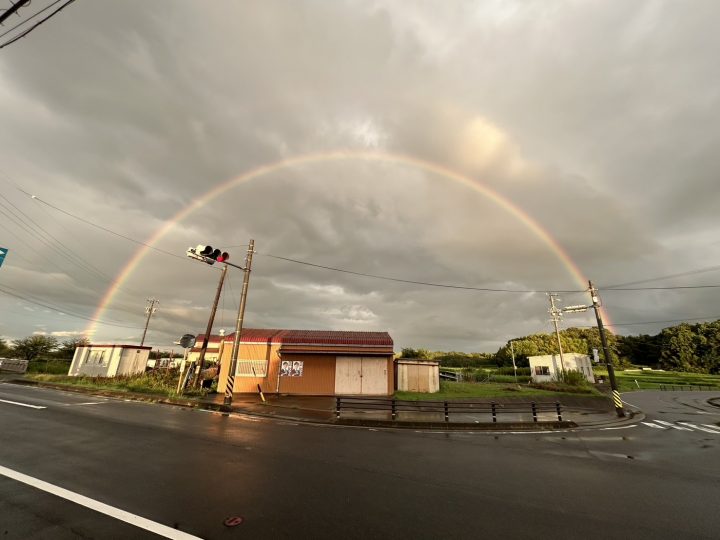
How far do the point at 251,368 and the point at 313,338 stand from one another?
16.5 feet

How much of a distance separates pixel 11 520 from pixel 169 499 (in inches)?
75.1

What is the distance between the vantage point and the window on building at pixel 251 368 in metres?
23.6

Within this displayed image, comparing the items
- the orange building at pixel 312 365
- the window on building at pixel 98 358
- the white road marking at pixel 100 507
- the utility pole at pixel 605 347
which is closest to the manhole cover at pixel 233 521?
the white road marking at pixel 100 507

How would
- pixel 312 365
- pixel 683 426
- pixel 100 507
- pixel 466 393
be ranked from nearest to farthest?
pixel 100 507 → pixel 683 426 → pixel 312 365 → pixel 466 393

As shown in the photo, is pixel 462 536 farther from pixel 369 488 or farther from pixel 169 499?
pixel 169 499

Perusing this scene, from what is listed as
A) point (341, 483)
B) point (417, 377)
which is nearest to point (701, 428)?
point (417, 377)

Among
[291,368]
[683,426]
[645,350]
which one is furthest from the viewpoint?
[645,350]

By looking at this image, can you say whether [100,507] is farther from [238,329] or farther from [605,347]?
[605,347]

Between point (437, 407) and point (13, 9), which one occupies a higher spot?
point (13, 9)

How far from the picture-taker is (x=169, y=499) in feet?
17.1

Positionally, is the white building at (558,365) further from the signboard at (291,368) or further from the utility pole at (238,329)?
the utility pole at (238,329)

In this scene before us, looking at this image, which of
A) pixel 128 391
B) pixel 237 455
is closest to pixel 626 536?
pixel 237 455

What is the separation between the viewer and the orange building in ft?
77.5

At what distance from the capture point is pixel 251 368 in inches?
930
